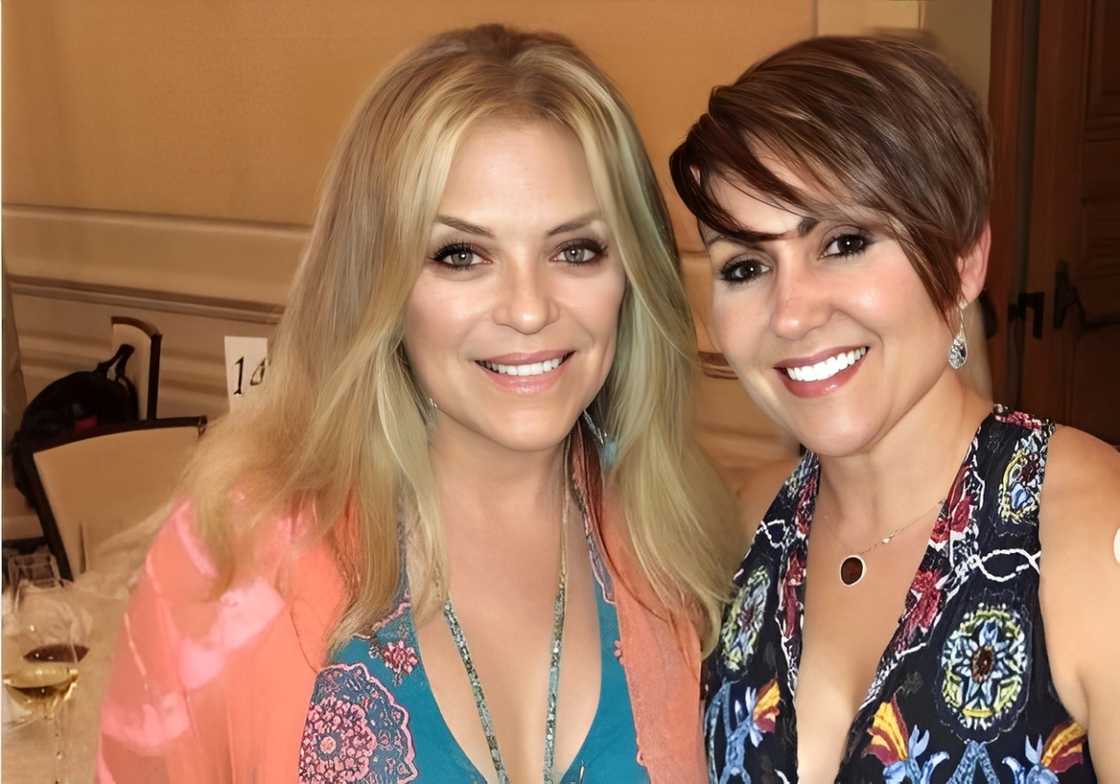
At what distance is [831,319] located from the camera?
1478 millimetres

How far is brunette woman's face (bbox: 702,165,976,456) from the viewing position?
4.76 ft

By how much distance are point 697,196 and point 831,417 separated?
0.29 metres

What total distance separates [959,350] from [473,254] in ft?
1.93

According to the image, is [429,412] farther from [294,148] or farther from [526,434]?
[294,148]

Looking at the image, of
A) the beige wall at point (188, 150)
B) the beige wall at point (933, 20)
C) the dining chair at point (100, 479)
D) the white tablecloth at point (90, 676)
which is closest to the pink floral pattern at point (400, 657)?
the white tablecloth at point (90, 676)

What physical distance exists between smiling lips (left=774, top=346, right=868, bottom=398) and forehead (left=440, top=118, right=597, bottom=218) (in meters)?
0.36

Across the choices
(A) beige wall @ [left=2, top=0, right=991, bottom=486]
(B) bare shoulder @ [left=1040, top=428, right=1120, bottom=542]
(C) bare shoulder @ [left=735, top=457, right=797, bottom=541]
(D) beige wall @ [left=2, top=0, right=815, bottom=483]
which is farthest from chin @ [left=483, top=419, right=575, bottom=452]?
(D) beige wall @ [left=2, top=0, right=815, bottom=483]

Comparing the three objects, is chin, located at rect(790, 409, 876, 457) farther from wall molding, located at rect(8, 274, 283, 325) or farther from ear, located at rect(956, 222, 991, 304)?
wall molding, located at rect(8, 274, 283, 325)

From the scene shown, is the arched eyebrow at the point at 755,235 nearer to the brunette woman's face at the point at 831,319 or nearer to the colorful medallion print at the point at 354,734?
the brunette woman's face at the point at 831,319

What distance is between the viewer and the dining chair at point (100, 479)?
365 centimetres

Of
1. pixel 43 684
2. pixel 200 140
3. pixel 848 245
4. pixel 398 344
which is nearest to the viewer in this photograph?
pixel 848 245

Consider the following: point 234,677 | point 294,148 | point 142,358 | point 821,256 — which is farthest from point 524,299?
point 294,148

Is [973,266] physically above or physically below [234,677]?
above

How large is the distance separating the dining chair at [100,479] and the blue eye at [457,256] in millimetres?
2119
